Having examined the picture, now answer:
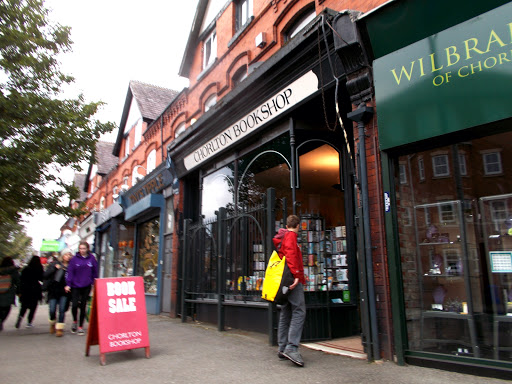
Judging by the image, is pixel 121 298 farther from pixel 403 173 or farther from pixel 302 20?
pixel 302 20

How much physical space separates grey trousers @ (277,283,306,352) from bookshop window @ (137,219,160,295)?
337 inches

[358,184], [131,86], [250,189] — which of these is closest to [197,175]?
[250,189]

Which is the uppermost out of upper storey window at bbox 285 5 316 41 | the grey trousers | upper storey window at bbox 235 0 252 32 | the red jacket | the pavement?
upper storey window at bbox 235 0 252 32

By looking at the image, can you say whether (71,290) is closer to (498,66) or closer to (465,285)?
(465,285)

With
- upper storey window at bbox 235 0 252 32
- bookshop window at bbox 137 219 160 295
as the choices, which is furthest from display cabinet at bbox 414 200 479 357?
bookshop window at bbox 137 219 160 295

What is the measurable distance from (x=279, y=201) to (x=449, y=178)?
3.18 metres

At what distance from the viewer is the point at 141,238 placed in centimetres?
1571

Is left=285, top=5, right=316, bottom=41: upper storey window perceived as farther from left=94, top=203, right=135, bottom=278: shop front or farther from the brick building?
left=94, top=203, right=135, bottom=278: shop front

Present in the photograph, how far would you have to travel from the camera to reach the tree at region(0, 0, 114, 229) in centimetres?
959

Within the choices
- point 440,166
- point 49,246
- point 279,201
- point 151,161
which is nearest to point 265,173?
point 279,201

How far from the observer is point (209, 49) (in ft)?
41.2

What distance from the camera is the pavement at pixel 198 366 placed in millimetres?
4340

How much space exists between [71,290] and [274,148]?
5.00 m

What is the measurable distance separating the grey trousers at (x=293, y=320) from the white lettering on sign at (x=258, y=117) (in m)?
3.33
